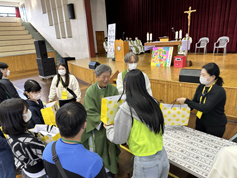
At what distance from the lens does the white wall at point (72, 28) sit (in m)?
9.97

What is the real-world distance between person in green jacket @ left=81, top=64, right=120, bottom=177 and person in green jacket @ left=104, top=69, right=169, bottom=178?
22.1 inches

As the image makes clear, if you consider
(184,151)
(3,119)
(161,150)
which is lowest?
(184,151)

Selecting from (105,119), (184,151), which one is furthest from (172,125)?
(105,119)

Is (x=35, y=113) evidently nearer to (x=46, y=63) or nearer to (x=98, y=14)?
(x=46, y=63)

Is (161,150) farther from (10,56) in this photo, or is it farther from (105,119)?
(10,56)

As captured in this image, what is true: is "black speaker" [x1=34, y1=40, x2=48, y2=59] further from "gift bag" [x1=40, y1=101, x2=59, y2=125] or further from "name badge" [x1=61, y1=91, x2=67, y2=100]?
"gift bag" [x1=40, y1=101, x2=59, y2=125]

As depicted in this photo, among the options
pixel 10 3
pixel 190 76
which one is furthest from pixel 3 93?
pixel 10 3

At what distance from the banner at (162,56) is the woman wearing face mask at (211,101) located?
4.13 m

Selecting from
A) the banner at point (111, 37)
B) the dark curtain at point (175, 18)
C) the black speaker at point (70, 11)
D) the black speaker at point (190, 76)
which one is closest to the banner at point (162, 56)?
the black speaker at point (190, 76)

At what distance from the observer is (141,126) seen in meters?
1.10

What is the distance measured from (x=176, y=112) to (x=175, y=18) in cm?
1115

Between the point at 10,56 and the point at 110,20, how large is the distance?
9218mm

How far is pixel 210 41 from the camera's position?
9.73 meters

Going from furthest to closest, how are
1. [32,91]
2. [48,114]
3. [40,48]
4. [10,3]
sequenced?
[10,3] < [40,48] < [32,91] < [48,114]
